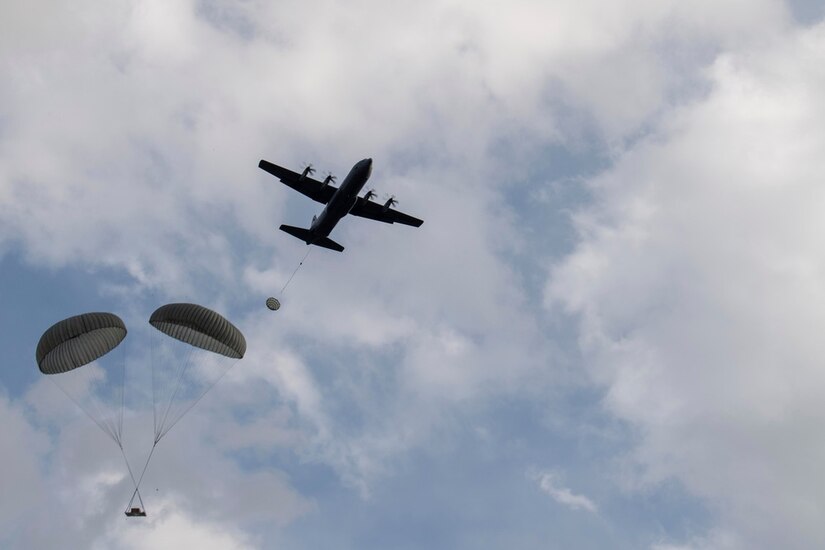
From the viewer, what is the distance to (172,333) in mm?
40656

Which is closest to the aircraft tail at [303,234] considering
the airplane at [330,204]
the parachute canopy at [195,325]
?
the airplane at [330,204]

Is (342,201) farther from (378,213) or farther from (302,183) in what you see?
(378,213)

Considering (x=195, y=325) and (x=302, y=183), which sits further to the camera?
(x=302, y=183)

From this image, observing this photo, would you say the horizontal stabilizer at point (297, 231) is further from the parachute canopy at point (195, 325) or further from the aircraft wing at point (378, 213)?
the parachute canopy at point (195, 325)

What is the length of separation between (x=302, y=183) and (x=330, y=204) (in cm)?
449

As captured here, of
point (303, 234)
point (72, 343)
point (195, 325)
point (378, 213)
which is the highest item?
Answer: point (378, 213)

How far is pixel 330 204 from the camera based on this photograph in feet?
205

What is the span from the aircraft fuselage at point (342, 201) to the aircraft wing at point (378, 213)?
1.96 meters

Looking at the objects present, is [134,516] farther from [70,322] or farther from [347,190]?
[347,190]

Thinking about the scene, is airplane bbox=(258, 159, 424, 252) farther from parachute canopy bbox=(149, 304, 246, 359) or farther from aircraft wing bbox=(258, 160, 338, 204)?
parachute canopy bbox=(149, 304, 246, 359)

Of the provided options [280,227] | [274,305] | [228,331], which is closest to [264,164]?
[280,227]

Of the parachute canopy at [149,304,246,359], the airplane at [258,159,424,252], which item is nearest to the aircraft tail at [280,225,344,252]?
the airplane at [258,159,424,252]

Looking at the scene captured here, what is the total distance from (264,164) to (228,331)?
1104 inches

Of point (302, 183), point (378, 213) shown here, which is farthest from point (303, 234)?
point (378, 213)
